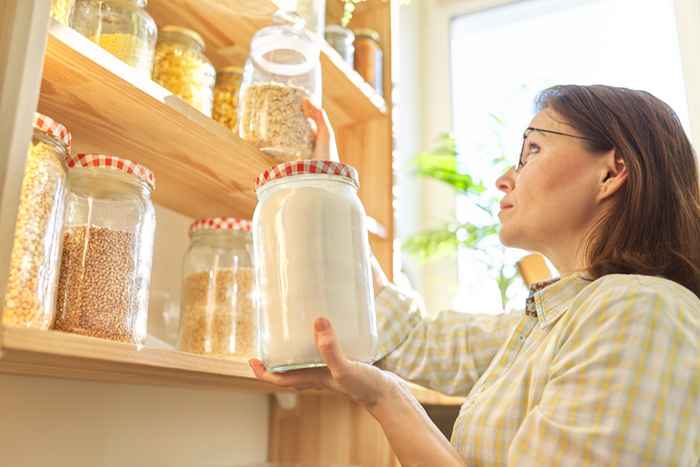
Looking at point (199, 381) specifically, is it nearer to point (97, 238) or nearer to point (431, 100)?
point (97, 238)

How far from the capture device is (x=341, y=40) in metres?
1.36

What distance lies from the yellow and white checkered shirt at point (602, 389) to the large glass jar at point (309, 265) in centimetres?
20

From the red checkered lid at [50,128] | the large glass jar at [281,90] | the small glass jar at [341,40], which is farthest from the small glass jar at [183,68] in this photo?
the small glass jar at [341,40]

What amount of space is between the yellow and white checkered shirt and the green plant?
989mm

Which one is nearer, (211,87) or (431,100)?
(211,87)

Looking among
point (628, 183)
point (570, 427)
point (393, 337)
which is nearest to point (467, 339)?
point (393, 337)

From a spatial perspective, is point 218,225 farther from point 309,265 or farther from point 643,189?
point 643,189

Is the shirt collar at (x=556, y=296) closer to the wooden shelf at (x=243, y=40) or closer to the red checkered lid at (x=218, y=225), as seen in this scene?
the red checkered lid at (x=218, y=225)

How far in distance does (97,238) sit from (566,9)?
6.46ft

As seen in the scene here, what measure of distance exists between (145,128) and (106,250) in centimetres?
22

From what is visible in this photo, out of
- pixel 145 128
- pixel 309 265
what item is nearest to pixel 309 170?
pixel 309 265

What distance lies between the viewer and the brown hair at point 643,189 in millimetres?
847

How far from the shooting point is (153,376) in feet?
2.72

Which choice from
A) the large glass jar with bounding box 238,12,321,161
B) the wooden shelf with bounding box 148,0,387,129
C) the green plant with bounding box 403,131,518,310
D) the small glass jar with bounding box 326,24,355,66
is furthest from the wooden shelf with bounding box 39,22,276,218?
the green plant with bounding box 403,131,518,310
